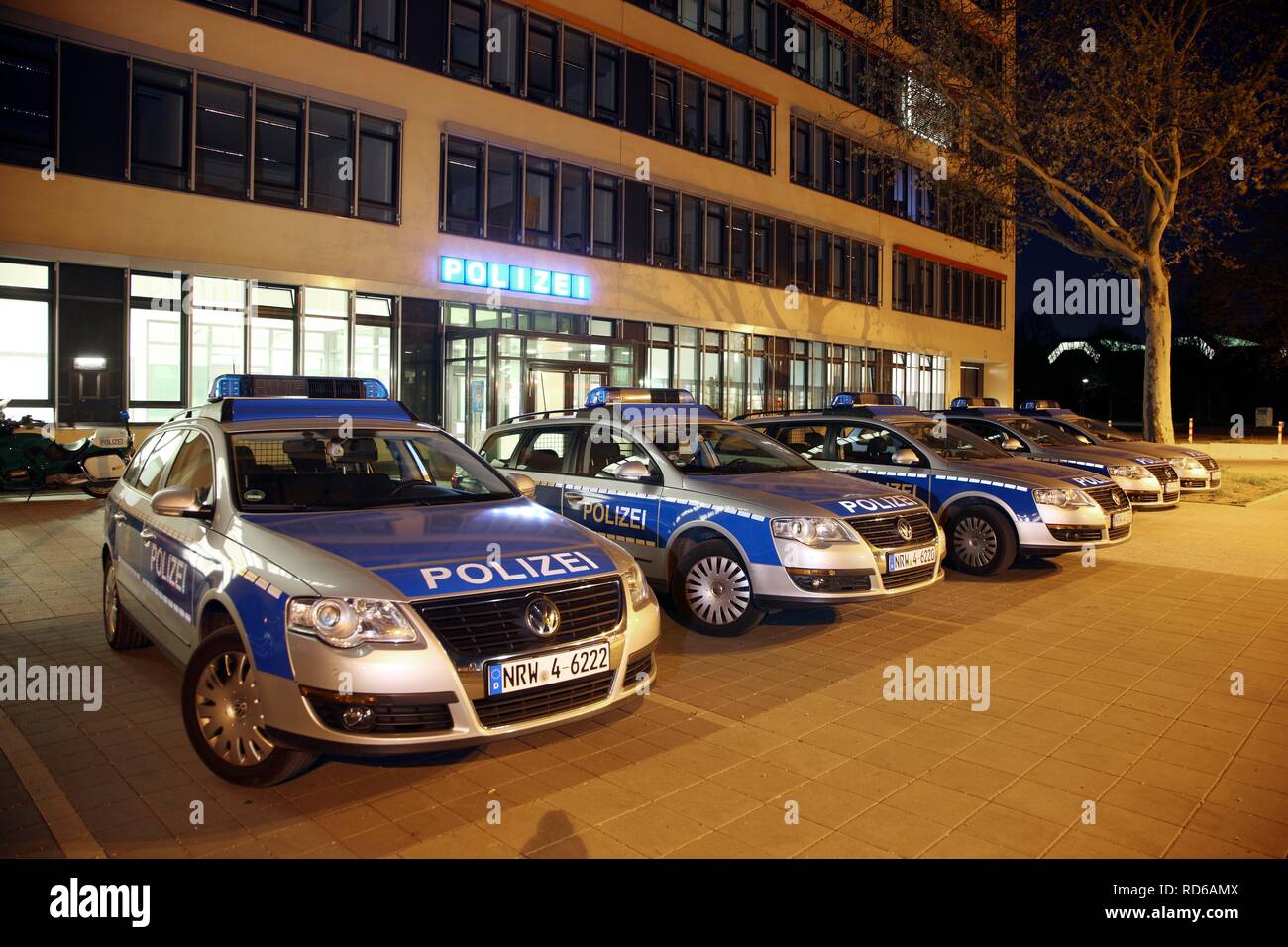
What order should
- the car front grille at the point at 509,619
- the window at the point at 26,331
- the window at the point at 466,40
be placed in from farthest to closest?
1. the window at the point at 466,40
2. the window at the point at 26,331
3. the car front grille at the point at 509,619

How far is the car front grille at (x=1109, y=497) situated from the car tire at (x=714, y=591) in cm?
470

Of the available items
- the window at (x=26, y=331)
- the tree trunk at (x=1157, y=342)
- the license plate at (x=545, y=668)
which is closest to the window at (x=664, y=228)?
the tree trunk at (x=1157, y=342)

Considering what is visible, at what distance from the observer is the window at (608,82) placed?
2284 cm

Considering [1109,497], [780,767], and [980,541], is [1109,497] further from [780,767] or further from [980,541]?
[780,767]

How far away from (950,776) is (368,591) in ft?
9.05

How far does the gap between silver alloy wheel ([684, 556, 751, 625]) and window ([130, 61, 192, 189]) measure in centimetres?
1355

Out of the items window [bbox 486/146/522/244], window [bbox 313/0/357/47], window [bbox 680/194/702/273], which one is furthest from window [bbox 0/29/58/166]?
window [bbox 680/194/702/273]

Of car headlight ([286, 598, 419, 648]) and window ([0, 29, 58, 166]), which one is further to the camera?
window ([0, 29, 58, 166])

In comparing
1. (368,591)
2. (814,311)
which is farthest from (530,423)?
(814,311)

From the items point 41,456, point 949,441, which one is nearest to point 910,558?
point 949,441

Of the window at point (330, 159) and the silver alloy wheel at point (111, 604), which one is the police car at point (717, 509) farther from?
the window at point (330, 159)

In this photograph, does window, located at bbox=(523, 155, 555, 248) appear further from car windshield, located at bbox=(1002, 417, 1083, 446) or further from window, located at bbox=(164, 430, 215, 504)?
window, located at bbox=(164, 430, 215, 504)

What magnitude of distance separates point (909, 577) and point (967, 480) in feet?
9.51

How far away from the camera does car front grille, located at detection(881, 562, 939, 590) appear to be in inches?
269
